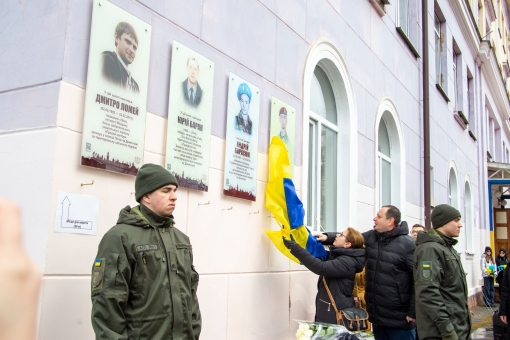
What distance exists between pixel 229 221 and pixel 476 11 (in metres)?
18.2

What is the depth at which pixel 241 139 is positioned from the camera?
478cm

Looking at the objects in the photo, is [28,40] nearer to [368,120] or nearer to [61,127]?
[61,127]

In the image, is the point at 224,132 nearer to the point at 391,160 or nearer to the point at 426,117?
the point at 391,160

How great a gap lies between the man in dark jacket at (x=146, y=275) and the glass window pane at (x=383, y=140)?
6.89 metres

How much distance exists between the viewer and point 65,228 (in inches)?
120

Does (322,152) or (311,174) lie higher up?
(322,152)

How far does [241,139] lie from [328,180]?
262 cm

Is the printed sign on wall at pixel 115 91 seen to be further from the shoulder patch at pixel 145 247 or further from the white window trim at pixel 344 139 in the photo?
the white window trim at pixel 344 139

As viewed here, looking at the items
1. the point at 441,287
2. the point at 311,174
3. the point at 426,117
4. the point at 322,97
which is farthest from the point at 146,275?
the point at 426,117


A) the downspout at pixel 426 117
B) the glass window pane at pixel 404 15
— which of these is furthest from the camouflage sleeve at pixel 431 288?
the glass window pane at pixel 404 15

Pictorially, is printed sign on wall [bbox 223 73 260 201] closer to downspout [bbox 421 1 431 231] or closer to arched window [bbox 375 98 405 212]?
arched window [bbox 375 98 405 212]

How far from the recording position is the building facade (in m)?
3.10

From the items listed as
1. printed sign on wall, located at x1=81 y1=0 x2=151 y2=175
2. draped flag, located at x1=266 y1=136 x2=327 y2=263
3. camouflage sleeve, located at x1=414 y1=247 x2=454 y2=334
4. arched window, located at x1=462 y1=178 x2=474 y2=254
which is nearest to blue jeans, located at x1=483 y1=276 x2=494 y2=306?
arched window, located at x1=462 y1=178 x2=474 y2=254

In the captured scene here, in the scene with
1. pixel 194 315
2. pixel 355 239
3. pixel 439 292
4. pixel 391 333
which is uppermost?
pixel 355 239
